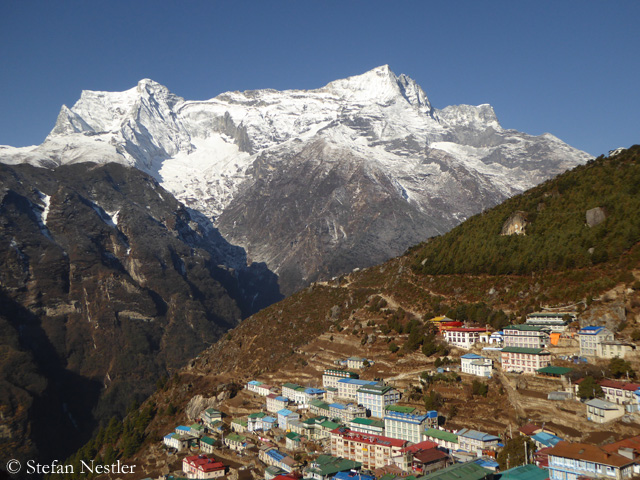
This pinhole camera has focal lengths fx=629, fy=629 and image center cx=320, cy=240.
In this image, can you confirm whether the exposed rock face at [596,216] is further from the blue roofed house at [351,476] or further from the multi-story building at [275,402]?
the blue roofed house at [351,476]

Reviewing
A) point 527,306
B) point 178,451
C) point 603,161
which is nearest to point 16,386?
point 178,451

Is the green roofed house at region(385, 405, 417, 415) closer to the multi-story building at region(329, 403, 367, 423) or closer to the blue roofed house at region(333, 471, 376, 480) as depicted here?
the multi-story building at region(329, 403, 367, 423)

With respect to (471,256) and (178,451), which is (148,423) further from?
(471,256)

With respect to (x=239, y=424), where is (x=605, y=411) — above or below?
above

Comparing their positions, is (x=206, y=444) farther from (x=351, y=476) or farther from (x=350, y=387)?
(x=351, y=476)

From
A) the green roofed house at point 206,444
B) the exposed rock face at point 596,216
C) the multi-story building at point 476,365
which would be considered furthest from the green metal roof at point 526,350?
the green roofed house at point 206,444

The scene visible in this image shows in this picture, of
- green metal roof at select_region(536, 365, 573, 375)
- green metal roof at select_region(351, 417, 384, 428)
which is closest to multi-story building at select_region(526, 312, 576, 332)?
green metal roof at select_region(536, 365, 573, 375)

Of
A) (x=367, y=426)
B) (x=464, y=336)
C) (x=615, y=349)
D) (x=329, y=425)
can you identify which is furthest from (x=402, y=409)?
(x=615, y=349)
